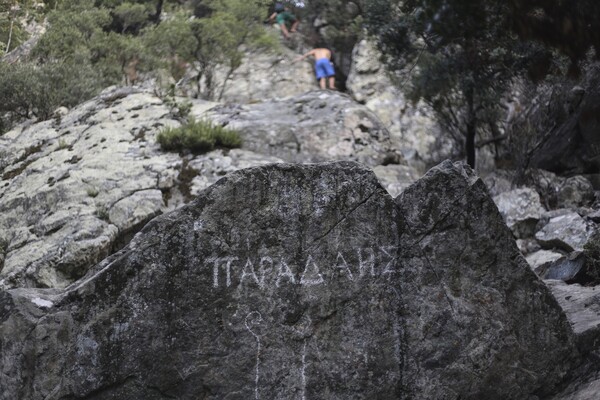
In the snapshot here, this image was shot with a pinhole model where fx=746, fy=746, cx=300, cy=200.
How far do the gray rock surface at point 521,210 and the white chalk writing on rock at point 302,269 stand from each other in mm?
5616

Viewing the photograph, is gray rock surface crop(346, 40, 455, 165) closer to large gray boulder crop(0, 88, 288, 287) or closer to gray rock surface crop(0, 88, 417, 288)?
gray rock surface crop(0, 88, 417, 288)

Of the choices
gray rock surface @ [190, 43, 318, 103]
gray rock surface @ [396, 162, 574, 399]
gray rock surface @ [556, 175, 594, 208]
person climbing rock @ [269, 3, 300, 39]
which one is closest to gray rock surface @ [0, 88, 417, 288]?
gray rock surface @ [556, 175, 594, 208]

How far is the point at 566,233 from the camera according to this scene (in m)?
9.75

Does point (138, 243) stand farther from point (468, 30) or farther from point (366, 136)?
point (366, 136)

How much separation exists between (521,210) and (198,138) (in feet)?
16.2

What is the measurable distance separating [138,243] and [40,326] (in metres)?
0.95

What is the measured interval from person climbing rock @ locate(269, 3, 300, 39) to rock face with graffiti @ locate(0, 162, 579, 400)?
19.9 m

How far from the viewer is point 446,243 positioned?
5844 mm

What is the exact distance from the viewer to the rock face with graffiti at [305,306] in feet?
18.4

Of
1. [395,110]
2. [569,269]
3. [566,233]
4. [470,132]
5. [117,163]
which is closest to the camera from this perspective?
[569,269]

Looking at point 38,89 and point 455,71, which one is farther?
point 38,89

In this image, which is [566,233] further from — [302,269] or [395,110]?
[395,110]

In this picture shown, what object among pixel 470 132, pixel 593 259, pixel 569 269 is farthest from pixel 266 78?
pixel 593 259

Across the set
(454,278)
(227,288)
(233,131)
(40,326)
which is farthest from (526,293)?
Answer: (233,131)
